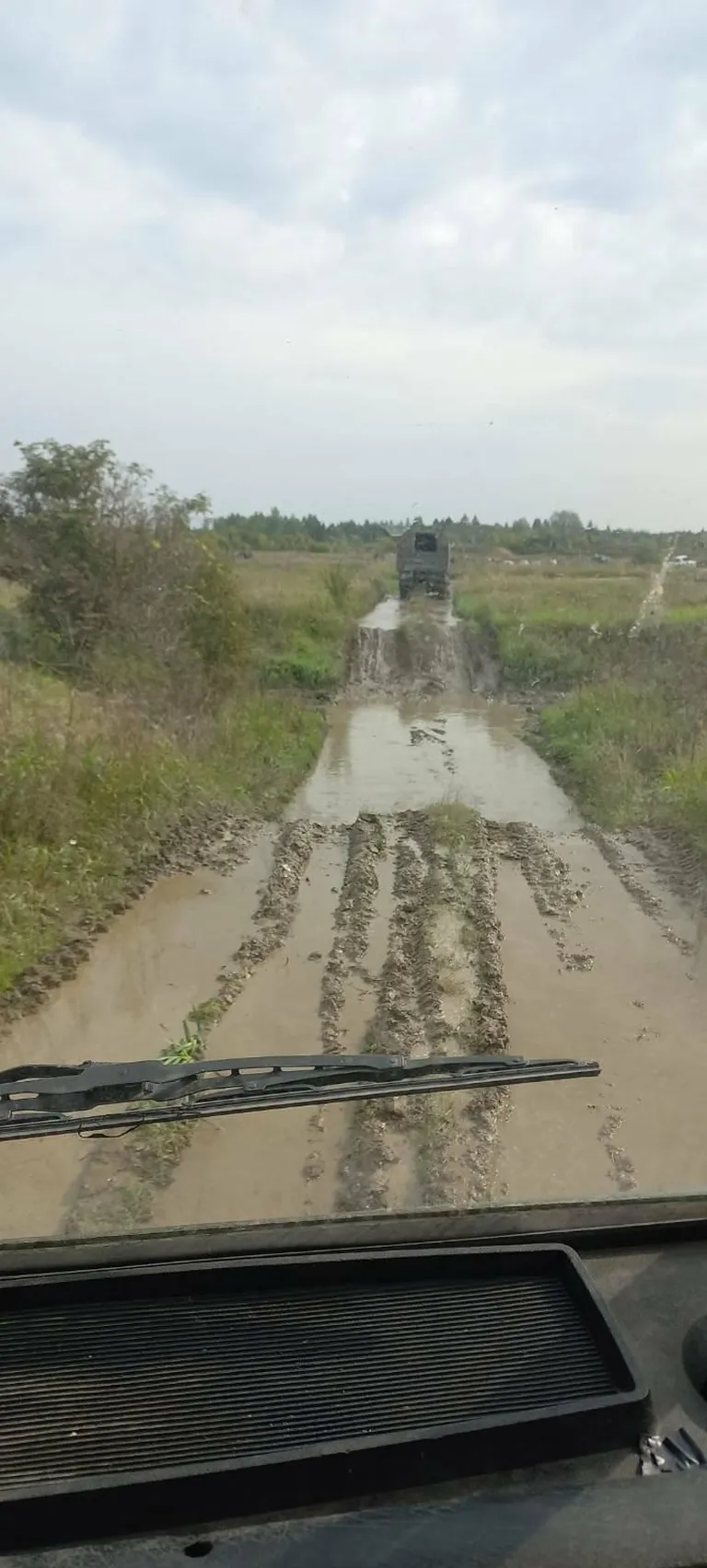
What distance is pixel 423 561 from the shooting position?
36.5 meters

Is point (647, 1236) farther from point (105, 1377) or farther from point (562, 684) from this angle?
point (562, 684)

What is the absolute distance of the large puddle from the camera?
11195 mm

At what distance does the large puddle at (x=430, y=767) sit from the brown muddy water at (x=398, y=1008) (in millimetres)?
107

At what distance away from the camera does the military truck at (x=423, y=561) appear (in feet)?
119

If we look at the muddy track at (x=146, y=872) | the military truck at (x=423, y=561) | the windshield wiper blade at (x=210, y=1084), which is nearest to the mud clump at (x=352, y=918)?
the muddy track at (x=146, y=872)

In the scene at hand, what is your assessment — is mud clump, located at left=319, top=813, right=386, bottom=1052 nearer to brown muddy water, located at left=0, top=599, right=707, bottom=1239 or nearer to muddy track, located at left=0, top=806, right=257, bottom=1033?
brown muddy water, located at left=0, top=599, right=707, bottom=1239

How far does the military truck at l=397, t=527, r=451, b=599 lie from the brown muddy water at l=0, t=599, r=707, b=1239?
26.0 metres

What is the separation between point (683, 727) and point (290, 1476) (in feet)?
40.1

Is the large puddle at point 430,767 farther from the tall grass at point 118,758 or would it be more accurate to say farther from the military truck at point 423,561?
the military truck at point 423,561

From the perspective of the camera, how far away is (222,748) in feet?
39.5

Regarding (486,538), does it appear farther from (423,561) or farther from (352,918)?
(352,918)

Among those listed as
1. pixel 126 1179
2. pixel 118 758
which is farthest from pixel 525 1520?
pixel 118 758

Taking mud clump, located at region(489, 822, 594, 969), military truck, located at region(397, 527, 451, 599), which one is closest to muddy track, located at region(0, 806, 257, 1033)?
mud clump, located at region(489, 822, 594, 969)

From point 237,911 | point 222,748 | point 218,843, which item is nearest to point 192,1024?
point 237,911
